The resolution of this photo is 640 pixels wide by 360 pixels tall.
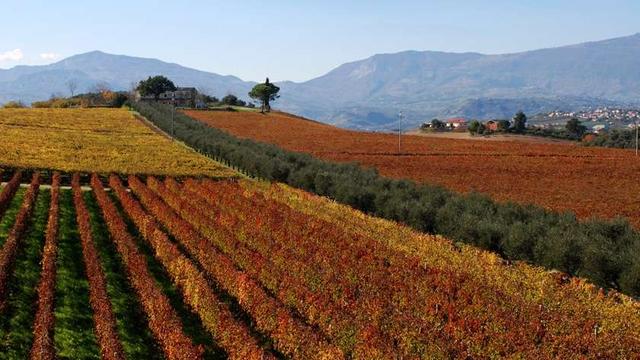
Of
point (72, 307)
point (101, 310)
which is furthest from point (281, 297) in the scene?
point (72, 307)

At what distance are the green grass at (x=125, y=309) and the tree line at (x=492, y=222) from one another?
57.9ft

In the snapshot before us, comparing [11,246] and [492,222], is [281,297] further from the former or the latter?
[492,222]

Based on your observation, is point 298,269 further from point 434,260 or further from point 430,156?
point 430,156

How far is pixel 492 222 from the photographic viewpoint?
3325 cm

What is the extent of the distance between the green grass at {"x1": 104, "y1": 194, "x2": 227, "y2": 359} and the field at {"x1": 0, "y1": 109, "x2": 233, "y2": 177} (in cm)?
3361

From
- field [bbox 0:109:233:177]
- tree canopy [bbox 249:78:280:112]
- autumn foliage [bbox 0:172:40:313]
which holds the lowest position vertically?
field [bbox 0:109:233:177]

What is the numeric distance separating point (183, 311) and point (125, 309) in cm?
193

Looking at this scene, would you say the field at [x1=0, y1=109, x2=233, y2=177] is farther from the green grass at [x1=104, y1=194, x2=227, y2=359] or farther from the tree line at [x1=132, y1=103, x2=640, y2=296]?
the green grass at [x1=104, y1=194, x2=227, y2=359]

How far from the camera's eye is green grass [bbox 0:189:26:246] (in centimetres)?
3149

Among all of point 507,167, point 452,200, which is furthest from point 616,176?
point 452,200

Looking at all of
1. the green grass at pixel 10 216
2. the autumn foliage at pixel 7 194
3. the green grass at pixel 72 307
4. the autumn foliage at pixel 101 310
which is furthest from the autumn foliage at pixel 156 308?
the autumn foliage at pixel 7 194

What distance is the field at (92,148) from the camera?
62.9m

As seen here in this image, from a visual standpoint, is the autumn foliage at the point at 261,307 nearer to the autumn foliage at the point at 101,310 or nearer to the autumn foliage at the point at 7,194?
the autumn foliage at the point at 101,310

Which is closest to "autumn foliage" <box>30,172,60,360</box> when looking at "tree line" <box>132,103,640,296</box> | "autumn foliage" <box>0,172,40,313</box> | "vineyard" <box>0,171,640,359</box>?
"vineyard" <box>0,171,640,359</box>
